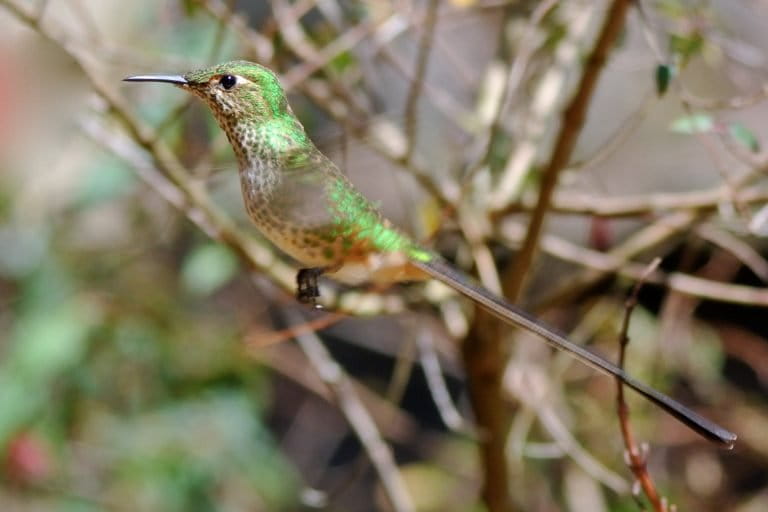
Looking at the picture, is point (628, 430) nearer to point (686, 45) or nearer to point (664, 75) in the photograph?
point (664, 75)

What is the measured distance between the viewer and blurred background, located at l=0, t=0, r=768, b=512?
171cm

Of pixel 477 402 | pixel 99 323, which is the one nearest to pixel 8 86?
pixel 99 323

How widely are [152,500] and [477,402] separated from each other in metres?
0.96

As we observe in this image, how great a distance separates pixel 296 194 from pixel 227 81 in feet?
0.35

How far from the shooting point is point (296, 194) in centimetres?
84

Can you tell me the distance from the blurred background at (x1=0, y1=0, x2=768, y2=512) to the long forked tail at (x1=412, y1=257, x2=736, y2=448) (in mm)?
239

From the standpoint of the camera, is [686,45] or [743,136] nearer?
[743,136]

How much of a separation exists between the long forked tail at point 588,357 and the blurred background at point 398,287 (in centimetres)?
24

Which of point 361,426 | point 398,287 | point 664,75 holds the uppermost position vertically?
point 664,75

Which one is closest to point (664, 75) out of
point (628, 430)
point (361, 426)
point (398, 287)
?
point (628, 430)

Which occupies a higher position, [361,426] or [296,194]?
[296,194]

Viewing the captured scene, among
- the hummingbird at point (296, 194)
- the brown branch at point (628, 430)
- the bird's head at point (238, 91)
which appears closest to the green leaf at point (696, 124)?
the brown branch at point (628, 430)

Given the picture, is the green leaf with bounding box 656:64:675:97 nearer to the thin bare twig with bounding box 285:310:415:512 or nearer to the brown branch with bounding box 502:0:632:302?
the brown branch with bounding box 502:0:632:302

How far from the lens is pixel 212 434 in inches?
95.4
